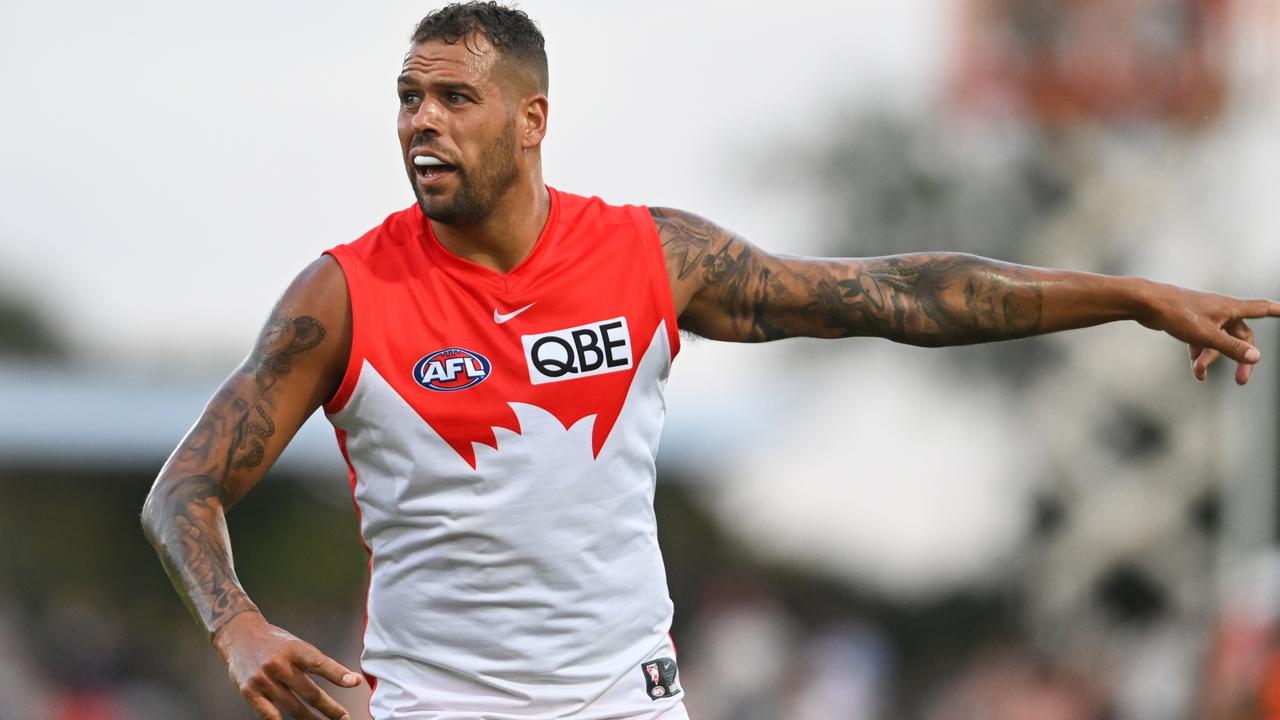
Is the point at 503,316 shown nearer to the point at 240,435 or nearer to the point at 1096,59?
the point at 240,435

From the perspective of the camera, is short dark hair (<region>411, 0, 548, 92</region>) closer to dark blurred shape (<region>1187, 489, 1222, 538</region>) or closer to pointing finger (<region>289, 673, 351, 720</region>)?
pointing finger (<region>289, 673, 351, 720</region>)

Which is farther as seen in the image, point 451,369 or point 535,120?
point 535,120

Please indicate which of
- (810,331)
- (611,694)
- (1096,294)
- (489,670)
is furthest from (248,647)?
(1096,294)

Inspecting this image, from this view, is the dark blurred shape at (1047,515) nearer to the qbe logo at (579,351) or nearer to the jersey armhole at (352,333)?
the qbe logo at (579,351)

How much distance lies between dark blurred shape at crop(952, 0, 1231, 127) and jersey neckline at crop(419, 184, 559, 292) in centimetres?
785

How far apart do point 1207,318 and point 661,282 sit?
1563 millimetres

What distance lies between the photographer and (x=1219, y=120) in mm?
12211

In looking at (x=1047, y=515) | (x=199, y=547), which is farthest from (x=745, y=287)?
(x=1047, y=515)

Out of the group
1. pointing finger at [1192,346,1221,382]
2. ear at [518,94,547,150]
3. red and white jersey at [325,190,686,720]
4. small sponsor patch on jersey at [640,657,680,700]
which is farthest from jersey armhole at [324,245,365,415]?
pointing finger at [1192,346,1221,382]

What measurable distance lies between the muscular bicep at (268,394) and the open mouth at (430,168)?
1.39 ft

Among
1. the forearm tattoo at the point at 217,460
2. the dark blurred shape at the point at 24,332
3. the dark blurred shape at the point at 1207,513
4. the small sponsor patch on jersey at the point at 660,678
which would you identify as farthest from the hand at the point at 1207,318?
the dark blurred shape at the point at 24,332

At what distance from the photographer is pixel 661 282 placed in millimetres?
5402

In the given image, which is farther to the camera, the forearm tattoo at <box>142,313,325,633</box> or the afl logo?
the afl logo

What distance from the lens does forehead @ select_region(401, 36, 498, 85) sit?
5266 mm
